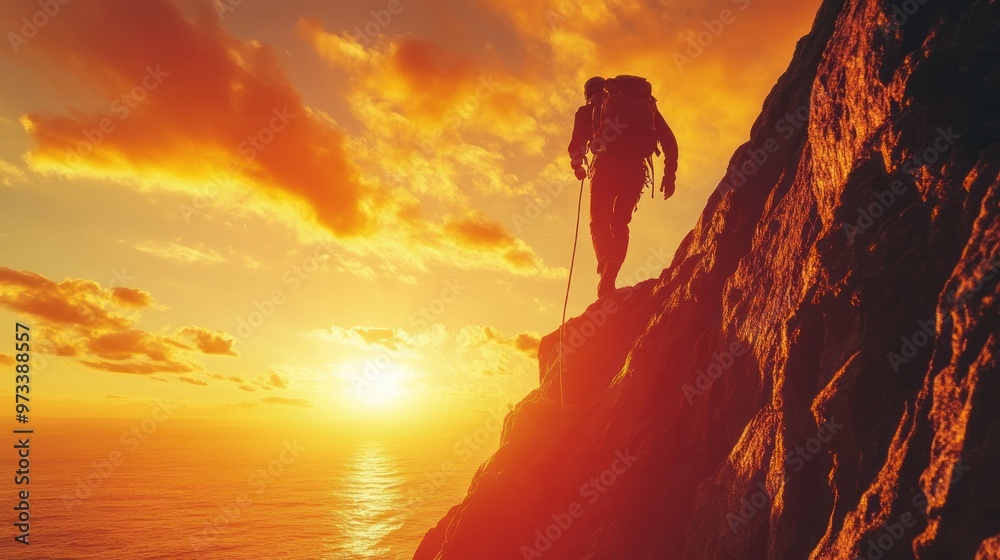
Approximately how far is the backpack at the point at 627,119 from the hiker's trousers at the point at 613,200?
36cm

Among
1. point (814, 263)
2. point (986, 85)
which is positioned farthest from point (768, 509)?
point (986, 85)

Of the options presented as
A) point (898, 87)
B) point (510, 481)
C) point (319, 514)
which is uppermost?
point (898, 87)

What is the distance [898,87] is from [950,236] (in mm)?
2018

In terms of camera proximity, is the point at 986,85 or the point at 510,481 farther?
the point at 510,481

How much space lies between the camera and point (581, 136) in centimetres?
1523

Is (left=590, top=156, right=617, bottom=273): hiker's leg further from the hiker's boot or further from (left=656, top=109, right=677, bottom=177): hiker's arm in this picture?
(left=656, top=109, right=677, bottom=177): hiker's arm

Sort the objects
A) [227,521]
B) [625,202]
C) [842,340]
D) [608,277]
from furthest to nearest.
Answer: [227,521] < [608,277] < [625,202] < [842,340]

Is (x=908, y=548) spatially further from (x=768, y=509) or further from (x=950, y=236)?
(x=950, y=236)

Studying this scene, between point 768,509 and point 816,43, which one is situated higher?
point 816,43

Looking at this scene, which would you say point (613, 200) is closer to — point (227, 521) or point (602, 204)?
point (602, 204)

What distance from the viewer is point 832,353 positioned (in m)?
5.47

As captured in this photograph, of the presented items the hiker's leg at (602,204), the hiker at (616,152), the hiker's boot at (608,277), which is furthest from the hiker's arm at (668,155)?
the hiker's boot at (608,277)

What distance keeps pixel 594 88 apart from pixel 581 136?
5.26ft

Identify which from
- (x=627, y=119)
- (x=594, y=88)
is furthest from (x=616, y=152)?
(x=594, y=88)
